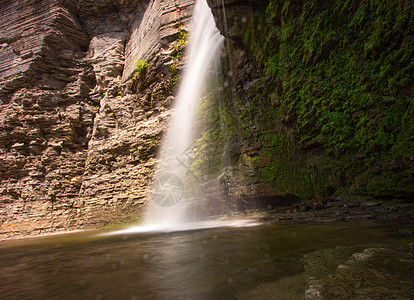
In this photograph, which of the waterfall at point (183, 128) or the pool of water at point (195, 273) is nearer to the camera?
the pool of water at point (195, 273)

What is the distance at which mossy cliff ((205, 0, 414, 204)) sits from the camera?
177 inches

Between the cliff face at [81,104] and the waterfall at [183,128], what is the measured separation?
0.77m

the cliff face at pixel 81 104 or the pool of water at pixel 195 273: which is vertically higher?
the cliff face at pixel 81 104

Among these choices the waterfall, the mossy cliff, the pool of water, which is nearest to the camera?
the pool of water

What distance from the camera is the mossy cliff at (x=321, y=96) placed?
450 centimetres

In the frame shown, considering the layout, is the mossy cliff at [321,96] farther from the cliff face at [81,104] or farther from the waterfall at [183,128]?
the cliff face at [81,104]

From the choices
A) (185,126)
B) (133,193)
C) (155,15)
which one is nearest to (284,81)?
(185,126)

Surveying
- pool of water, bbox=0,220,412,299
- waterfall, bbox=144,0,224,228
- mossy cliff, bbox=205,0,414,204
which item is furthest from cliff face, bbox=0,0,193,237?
pool of water, bbox=0,220,412,299

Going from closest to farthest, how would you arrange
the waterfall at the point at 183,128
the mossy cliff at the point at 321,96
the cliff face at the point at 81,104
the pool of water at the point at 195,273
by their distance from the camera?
1. the pool of water at the point at 195,273
2. the mossy cliff at the point at 321,96
3. the waterfall at the point at 183,128
4. the cliff face at the point at 81,104

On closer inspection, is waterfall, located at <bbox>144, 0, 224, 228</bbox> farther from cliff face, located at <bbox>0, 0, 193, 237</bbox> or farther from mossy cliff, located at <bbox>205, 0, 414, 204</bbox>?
mossy cliff, located at <bbox>205, 0, 414, 204</bbox>

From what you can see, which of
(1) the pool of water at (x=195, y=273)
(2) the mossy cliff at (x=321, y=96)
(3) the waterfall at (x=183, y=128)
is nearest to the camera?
(1) the pool of water at (x=195, y=273)

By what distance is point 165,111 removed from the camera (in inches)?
474

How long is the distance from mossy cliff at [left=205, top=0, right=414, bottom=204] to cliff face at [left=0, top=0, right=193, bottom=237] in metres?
5.04

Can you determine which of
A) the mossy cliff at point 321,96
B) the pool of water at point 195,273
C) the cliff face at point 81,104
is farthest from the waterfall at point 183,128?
the pool of water at point 195,273
